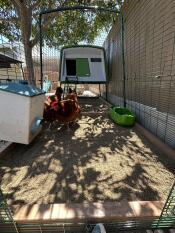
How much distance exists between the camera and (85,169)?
10.4ft

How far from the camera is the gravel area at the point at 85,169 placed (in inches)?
101

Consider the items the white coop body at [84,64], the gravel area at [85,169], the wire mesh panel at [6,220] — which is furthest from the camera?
the white coop body at [84,64]

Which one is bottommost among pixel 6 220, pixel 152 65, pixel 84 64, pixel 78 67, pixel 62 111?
pixel 6 220

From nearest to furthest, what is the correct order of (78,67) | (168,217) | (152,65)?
(168,217), (152,65), (78,67)

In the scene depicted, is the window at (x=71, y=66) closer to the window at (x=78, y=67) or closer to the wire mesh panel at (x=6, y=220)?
the window at (x=78, y=67)

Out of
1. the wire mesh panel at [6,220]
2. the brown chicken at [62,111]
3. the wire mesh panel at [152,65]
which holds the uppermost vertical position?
the wire mesh panel at [152,65]

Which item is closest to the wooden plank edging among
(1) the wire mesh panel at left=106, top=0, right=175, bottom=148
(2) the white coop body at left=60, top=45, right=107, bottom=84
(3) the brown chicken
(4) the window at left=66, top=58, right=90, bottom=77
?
(1) the wire mesh panel at left=106, top=0, right=175, bottom=148

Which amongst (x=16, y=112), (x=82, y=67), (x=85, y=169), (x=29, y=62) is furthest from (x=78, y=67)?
(x=85, y=169)

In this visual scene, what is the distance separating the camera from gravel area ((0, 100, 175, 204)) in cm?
256

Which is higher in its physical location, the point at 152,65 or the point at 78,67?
the point at 78,67

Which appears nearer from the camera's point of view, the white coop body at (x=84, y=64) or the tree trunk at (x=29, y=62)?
the tree trunk at (x=29, y=62)

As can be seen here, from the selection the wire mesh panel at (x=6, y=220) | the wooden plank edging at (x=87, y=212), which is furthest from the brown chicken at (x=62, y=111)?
the wire mesh panel at (x=6, y=220)

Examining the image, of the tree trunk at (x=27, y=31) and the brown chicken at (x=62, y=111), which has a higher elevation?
the tree trunk at (x=27, y=31)

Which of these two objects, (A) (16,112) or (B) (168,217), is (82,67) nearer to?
(A) (16,112)
